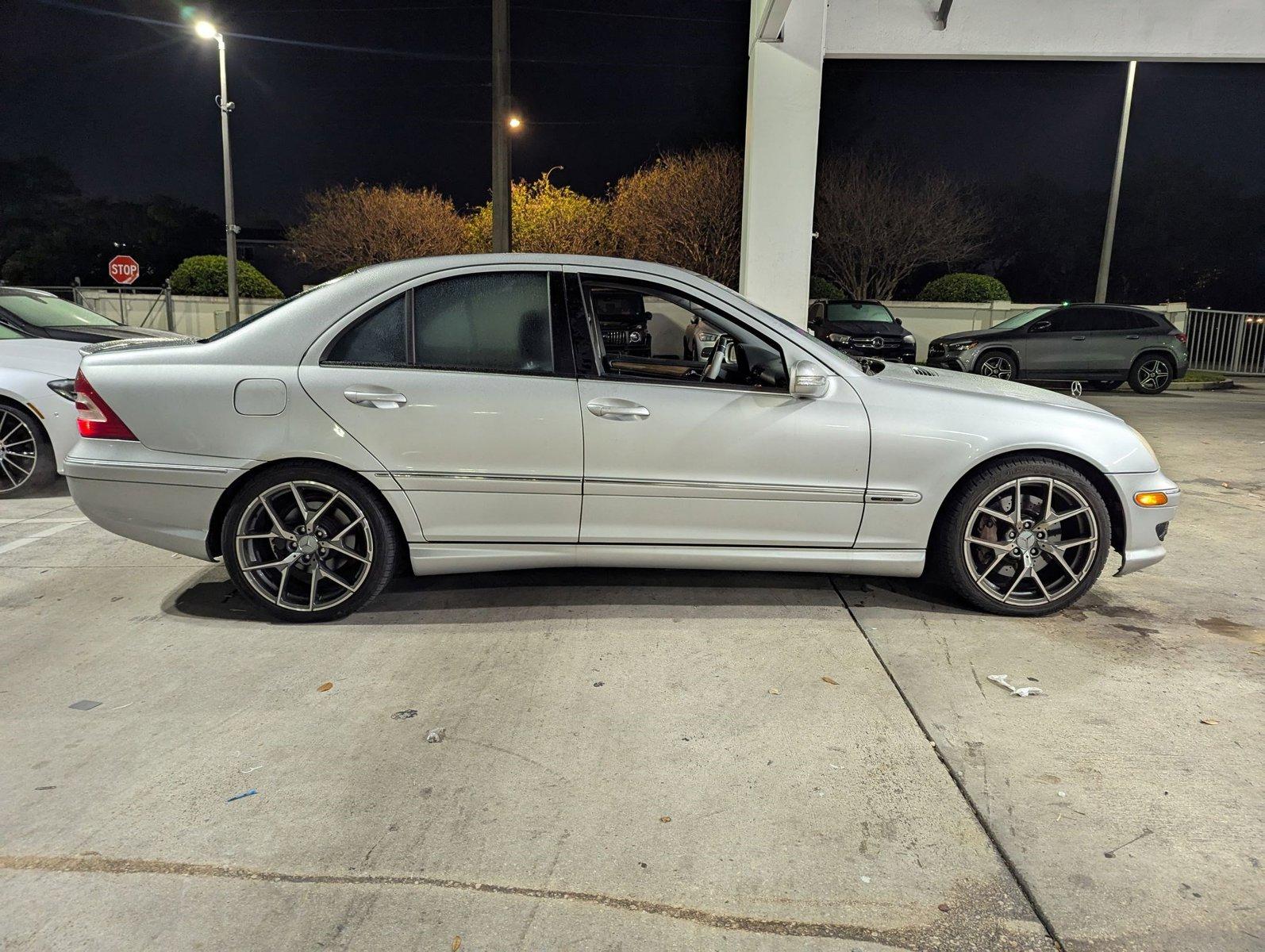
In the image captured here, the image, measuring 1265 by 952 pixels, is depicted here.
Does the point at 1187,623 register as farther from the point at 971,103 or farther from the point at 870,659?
the point at 971,103

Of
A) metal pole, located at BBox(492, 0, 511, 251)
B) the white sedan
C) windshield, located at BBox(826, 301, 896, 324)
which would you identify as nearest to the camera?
the white sedan

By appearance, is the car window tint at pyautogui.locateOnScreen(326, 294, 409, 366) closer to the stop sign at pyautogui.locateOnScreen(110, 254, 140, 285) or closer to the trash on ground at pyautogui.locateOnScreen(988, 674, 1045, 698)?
the trash on ground at pyautogui.locateOnScreen(988, 674, 1045, 698)

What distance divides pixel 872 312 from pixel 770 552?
16.0 metres

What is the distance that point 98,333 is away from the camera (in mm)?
7820

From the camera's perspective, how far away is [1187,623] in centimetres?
434

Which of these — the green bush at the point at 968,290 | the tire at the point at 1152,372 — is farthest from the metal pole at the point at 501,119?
the green bush at the point at 968,290

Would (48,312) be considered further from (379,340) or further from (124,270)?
(124,270)

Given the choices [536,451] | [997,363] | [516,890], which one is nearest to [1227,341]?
[997,363]

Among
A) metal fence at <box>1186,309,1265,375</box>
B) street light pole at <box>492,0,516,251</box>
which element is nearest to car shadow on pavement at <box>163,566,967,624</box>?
street light pole at <box>492,0,516,251</box>

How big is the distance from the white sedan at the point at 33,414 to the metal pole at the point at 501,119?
4704 millimetres

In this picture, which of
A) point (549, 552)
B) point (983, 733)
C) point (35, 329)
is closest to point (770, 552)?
point (549, 552)

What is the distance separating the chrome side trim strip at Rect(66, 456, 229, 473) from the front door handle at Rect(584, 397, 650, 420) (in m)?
1.65

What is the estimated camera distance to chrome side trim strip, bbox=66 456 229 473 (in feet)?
13.2

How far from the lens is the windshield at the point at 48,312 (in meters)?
7.56
